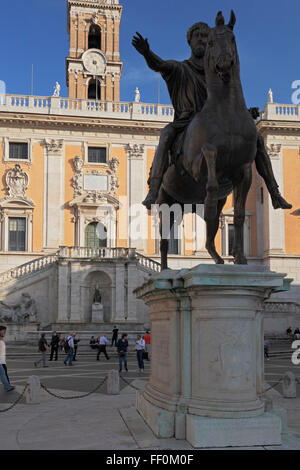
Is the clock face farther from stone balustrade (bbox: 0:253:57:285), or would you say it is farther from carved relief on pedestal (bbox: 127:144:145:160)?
stone balustrade (bbox: 0:253:57:285)

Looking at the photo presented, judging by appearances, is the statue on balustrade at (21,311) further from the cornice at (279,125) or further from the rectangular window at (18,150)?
the cornice at (279,125)

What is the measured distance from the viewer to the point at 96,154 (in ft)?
111

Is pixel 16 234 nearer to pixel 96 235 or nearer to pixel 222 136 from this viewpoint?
pixel 96 235

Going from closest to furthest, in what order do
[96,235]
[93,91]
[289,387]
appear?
[289,387] → [96,235] → [93,91]

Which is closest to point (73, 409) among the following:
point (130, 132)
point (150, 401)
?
point (150, 401)

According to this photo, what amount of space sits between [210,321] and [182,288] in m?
0.48

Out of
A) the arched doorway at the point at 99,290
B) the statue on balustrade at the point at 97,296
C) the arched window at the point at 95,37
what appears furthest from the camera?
the arched window at the point at 95,37

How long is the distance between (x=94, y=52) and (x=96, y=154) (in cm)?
1201

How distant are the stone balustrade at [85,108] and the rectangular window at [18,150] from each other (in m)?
2.06

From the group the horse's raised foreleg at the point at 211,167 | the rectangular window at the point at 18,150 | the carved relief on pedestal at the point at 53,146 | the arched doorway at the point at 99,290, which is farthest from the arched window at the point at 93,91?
the horse's raised foreleg at the point at 211,167

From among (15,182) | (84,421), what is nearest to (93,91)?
(15,182)

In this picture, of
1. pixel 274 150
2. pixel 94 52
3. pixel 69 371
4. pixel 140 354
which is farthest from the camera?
pixel 94 52

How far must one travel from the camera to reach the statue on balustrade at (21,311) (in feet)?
85.0

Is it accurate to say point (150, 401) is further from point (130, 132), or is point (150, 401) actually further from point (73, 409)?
point (130, 132)
